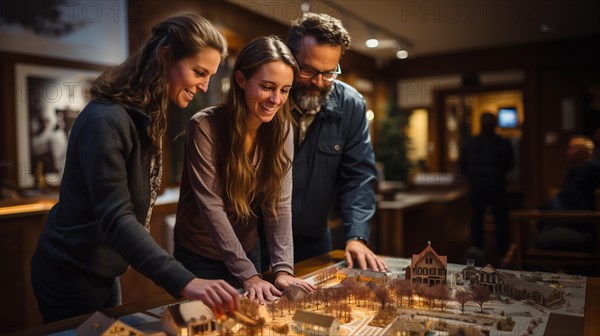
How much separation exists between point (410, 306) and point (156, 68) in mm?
877

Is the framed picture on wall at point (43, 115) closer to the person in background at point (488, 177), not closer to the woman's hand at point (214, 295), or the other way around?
the woman's hand at point (214, 295)

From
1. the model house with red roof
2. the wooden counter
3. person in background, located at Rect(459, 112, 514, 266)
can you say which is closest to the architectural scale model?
the model house with red roof

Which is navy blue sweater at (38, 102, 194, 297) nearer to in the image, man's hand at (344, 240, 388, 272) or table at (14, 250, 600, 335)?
table at (14, 250, 600, 335)

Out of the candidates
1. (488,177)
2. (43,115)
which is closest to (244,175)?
(43,115)

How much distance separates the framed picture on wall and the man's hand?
309cm

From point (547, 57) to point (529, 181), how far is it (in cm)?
182

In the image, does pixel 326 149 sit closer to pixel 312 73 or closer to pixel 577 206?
pixel 312 73

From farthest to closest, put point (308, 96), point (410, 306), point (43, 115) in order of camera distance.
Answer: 1. point (43, 115)
2. point (308, 96)
3. point (410, 306)

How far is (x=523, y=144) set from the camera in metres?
7.71

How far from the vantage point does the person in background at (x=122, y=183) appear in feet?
3.60

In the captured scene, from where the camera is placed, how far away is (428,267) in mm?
1498

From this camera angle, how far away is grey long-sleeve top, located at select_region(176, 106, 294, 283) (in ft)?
4.88

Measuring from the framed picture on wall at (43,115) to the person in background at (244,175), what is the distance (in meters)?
2.94

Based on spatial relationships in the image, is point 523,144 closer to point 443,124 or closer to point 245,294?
point 443,124
